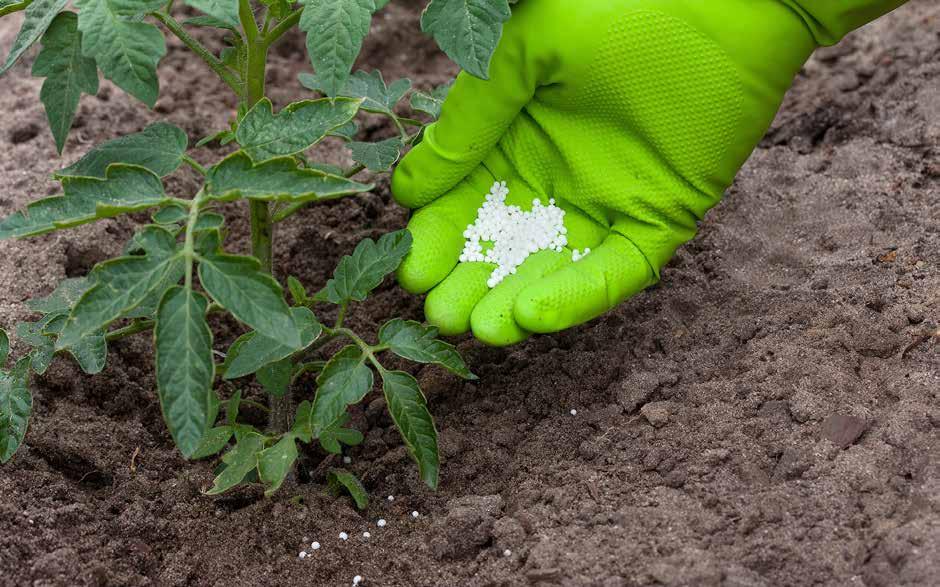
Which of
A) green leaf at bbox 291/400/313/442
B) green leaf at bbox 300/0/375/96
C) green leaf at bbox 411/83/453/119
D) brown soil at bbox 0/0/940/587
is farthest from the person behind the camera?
green leaf at bbox 411/83/453/119

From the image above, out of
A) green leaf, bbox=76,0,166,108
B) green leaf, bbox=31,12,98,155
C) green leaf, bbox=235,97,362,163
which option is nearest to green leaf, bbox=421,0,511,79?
green leaf, bbox=235,97,362,163

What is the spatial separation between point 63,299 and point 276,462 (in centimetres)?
47

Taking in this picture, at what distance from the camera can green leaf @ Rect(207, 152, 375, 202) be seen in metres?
1.22

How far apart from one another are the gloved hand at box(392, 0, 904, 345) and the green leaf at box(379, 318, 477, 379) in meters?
0.17

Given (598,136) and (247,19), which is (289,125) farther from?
(598,136)

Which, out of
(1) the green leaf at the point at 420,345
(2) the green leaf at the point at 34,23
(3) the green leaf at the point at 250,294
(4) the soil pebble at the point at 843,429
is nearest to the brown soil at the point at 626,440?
(4) the soil pebble at the point at 843,429

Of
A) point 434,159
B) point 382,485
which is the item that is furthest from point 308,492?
point 434,159

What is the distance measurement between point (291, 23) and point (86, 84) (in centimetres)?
30

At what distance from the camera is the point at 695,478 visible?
4.84ft

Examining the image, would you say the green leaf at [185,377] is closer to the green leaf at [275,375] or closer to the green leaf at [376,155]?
the green leaf at [275,375]

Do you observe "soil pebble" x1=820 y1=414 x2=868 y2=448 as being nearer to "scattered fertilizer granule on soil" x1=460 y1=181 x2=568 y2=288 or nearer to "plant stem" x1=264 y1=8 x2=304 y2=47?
"scattered fertilizer granule on soil" x1=460 y1=181 x2=568 y2=288

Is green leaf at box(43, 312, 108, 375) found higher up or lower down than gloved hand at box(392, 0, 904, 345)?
lower down

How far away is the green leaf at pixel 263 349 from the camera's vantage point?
1380 mm

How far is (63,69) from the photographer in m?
1.32
